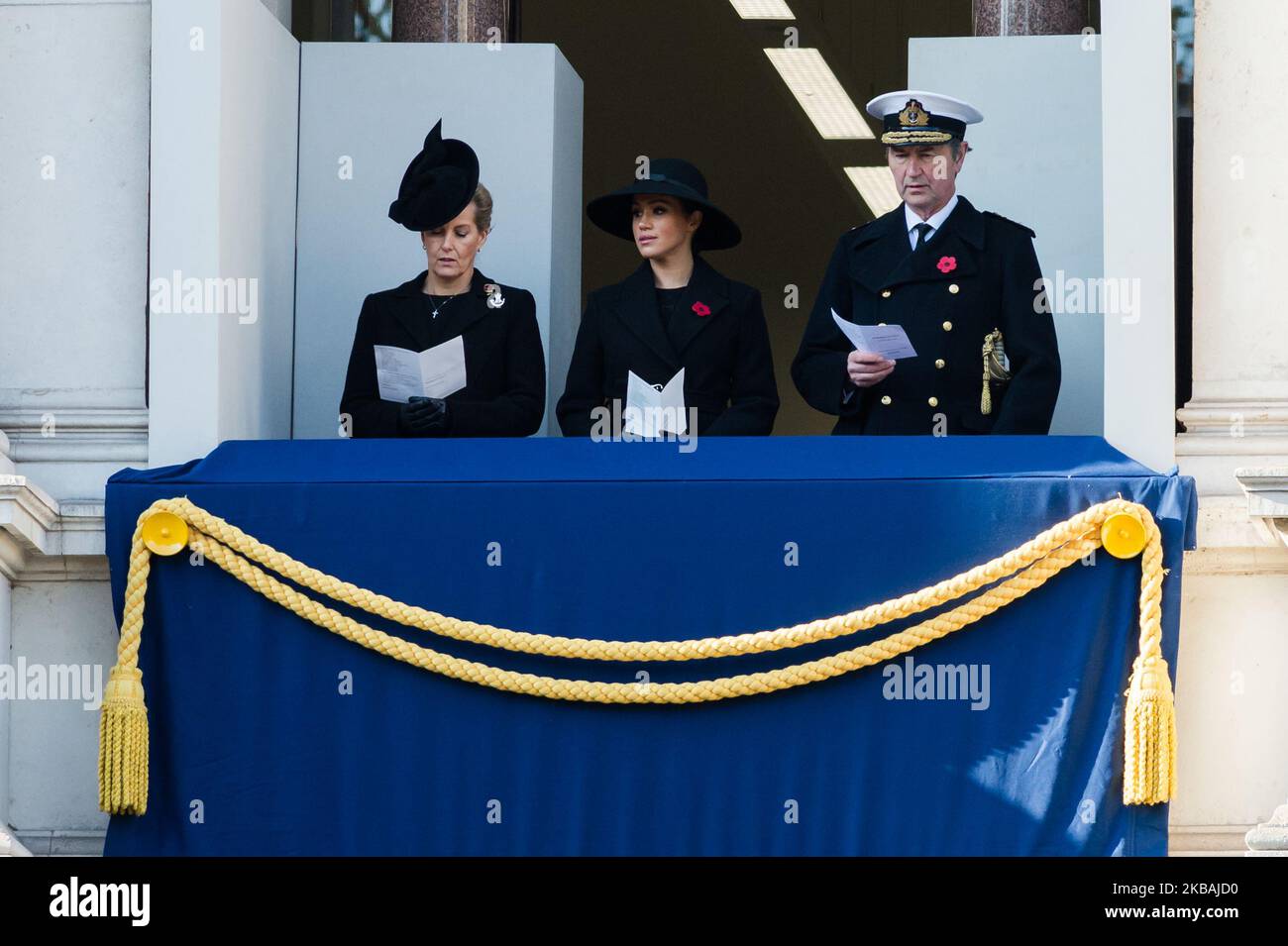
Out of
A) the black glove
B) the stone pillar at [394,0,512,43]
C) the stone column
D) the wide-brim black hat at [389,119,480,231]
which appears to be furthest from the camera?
the stone pillar at [394,0,512,43]

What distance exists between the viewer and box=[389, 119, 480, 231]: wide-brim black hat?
32.4 ft

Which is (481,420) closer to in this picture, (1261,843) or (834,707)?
(834,707)

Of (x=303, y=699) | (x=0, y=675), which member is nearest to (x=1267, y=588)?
(x=303, y=699)

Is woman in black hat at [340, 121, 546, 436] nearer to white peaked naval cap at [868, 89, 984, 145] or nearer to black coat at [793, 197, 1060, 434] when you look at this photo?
black coat at [793, 197, 1060, 434]

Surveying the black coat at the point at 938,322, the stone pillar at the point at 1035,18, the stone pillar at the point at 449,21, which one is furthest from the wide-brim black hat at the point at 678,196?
the stone pillar at the point at 1035,18

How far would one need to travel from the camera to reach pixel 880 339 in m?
9.10

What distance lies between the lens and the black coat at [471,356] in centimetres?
957

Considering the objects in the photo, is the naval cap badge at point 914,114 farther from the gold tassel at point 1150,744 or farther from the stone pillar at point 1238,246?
the gold tassel at point 1150,744

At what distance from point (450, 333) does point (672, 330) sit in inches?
34.3

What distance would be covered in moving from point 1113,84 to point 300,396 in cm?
366

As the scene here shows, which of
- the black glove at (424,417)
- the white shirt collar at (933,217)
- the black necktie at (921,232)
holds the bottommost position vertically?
the black glove at (424,417)

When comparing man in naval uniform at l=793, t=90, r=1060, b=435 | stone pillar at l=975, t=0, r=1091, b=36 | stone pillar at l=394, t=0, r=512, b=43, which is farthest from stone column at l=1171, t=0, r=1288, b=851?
stone pillar at l=394, t=0, r=512, b=43

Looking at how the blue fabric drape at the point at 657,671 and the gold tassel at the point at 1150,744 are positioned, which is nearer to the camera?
the gold tassel at the point at 1150,744

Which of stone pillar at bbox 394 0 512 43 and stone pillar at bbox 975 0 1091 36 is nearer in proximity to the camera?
stone pillar at bbox 975 0 1091 36
